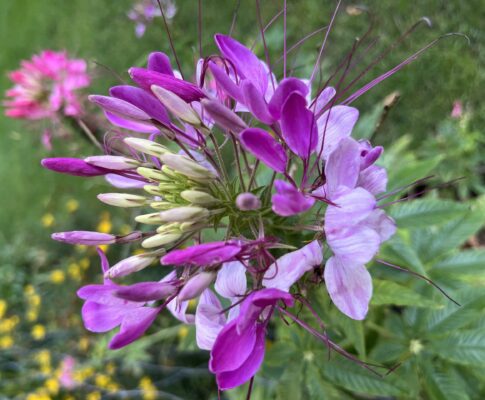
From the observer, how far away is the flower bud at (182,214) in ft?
2.18

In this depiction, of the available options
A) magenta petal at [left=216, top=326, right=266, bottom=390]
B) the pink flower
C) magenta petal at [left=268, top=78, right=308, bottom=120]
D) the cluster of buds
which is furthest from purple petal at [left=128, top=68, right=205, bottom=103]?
the pink flower

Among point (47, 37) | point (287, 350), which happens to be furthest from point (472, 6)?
point (47, 37)

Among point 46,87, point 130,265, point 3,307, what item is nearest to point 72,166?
point 130,265

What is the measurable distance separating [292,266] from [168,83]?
1.07 feet

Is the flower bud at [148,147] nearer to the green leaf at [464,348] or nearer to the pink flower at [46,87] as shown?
the green leaf at [464,348]

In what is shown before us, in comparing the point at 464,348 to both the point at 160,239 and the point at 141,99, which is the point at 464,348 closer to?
the point at 160,239

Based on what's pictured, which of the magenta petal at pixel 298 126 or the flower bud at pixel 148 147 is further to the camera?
the flower bud at pixel 148 147

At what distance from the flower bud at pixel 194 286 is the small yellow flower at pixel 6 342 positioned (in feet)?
8.02

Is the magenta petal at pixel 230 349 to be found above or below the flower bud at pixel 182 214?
below

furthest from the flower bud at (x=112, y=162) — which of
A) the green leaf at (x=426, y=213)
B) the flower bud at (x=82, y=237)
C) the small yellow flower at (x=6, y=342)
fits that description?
the small yellow flower at (x=6, y=342)

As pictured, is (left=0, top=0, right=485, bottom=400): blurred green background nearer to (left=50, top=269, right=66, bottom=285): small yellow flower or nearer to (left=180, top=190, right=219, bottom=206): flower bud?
(left=50, top=269, right=66, bottom=285): small yellow flower

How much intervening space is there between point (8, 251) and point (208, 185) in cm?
270

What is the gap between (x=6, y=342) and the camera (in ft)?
8.68

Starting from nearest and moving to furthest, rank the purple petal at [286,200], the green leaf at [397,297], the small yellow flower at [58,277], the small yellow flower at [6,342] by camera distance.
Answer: the purple petal at [286,200] < the green leaf at [397,297] < the small yellow flower at [6,342] < the small yellow flower at [58,277]
